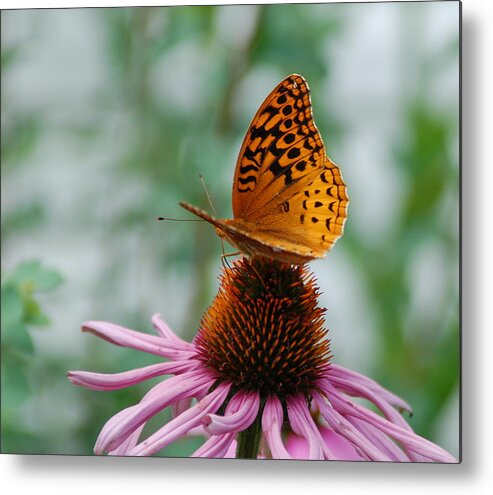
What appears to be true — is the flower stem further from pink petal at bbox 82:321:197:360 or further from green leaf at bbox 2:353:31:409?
green leaf at bbox 2:353:31:409

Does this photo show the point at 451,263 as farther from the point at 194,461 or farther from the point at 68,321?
the point at 68,321

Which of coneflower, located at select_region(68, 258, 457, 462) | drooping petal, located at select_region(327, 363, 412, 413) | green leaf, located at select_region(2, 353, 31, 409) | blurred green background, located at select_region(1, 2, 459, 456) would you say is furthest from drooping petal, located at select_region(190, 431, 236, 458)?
green leaf, located at select_region(2, 353, 31, 409)

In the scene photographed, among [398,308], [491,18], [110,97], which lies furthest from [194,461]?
[491,18]

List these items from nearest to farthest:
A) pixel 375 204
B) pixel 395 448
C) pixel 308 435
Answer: pixel 308 435
pixel 395 448
pixel 375 204

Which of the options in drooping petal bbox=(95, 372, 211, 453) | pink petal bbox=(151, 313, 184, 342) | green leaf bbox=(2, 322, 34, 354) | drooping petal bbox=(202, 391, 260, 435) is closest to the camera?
drooping petal bbox=(202, 391, 260, 435)

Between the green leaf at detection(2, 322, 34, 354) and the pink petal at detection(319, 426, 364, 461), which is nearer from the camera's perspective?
the pink petal at detection(319, 426, 364, 461)

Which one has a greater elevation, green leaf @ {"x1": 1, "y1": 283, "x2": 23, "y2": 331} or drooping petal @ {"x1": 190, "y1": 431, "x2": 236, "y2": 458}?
green leaf @ {"x1": 1, "y1": 283, "x2": 23, "y2": 331}

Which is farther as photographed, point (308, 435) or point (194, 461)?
point (194, 461)

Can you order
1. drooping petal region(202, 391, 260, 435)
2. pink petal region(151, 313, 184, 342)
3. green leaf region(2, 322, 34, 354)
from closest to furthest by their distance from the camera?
drooping petal region(202, 391, 260, 435) < pink petal region(151, 313, 184, 342) < green leaf region(2, 322, 34, 354)
